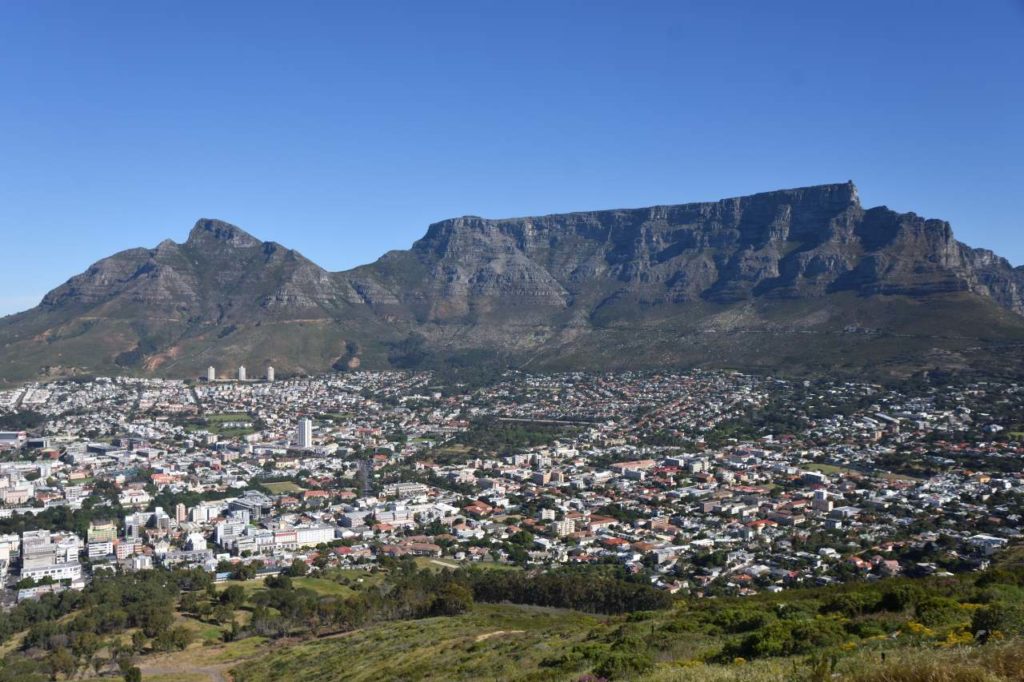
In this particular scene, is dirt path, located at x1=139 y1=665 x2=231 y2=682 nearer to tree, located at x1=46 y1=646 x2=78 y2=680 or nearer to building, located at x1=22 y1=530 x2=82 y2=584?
tree, located at x1=46 y1=646 x2=78 y2=680

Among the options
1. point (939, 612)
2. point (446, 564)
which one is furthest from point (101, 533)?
point (939, 612)

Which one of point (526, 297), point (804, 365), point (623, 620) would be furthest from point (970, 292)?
point (623, 620)

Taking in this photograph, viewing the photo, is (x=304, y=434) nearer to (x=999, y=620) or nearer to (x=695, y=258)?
(x=999, y=620)

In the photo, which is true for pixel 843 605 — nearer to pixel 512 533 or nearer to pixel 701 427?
pixel 512 533

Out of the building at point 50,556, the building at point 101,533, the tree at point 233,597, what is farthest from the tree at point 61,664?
the building at point 101,533

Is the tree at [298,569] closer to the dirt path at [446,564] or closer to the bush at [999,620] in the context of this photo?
the dirt path at [446,564]

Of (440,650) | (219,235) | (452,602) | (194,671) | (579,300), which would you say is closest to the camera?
(440,650)
